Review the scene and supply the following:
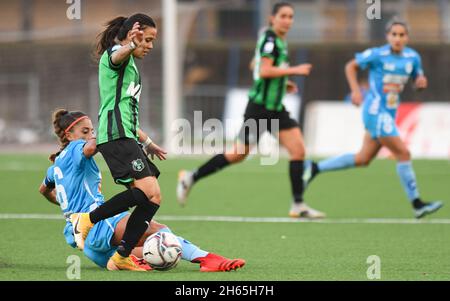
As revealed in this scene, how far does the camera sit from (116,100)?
23.3 ft

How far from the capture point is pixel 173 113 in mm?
18250

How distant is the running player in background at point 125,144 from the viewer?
698 centimetres

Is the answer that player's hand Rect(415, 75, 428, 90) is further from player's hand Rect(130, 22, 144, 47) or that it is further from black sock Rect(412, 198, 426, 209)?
player's hand Rect(130, 22, 144, 47)

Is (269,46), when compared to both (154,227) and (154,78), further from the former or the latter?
(154,78)

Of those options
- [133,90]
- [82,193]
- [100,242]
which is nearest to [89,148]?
[82,193]

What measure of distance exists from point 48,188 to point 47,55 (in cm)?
1375

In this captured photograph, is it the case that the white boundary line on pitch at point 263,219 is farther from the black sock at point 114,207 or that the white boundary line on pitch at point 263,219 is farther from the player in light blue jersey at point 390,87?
the black sock at point 114,207

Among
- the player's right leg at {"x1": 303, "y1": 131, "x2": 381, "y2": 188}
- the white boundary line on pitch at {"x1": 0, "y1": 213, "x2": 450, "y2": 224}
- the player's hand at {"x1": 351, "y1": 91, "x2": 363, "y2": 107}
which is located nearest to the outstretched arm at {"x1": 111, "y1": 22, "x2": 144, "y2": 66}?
the white boundary line on pitch at {"x1": 0, "y1": 213, "x2": 450, "y2": 224}

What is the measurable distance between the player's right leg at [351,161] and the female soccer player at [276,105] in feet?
1.36

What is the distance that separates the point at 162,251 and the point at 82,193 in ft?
2.35

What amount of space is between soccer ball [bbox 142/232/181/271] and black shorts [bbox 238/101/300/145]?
13.1ft

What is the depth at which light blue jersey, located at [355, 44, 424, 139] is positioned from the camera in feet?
36.3

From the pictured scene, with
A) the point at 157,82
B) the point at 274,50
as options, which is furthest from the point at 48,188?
the point at 157,82
